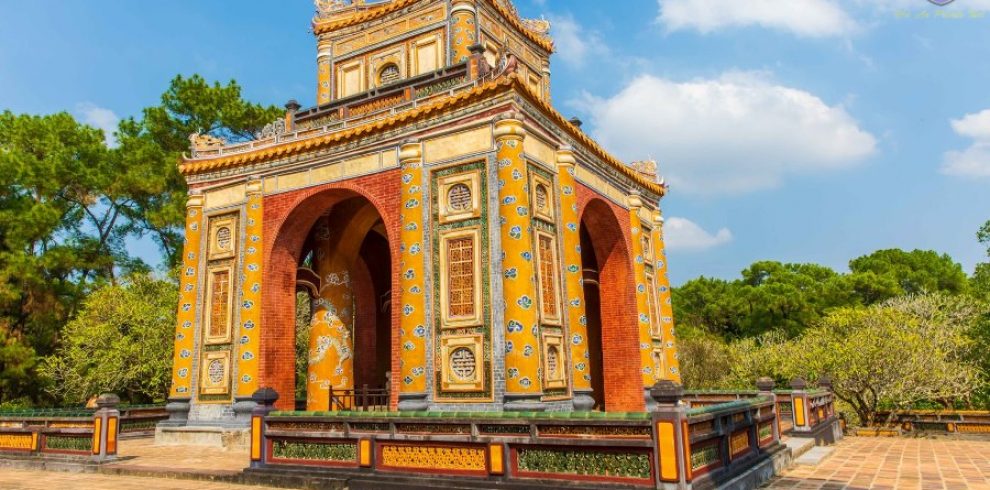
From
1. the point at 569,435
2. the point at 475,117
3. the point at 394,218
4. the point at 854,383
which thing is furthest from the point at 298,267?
the point at 854,383

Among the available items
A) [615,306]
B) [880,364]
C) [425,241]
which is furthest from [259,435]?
[880,364]

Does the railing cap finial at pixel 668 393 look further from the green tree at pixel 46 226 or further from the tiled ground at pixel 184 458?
the green tree at pixel 46 226

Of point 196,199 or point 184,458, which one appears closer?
point 184,458

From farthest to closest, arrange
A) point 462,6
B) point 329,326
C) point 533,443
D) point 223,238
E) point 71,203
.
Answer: point 71,203 → point 462,6 → point 329,326 → point 223,238 → point 533,443

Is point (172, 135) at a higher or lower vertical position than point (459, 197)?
higher

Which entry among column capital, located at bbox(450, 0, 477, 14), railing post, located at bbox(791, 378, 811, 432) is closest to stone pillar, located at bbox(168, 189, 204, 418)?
column capital, located at bbox(450, 0, 477, 14)

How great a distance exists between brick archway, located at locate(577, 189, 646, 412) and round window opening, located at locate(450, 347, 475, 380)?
17.1 ft

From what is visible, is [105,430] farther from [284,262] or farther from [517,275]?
[517,275]

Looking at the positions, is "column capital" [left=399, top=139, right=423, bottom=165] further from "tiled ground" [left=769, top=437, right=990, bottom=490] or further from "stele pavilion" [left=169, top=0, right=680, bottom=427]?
"tiled ground" [left=769, top=437, right=990, bottom=490]

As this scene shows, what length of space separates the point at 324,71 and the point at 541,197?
976 centimetres

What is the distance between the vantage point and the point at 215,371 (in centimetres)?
1439

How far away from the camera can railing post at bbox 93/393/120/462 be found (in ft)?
37.2

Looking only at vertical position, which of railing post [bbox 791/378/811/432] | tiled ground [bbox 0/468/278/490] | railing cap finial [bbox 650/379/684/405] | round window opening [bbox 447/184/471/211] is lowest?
tiled ground [bbox 0/468/278/490]

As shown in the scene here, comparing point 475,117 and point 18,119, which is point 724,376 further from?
point 18,119
